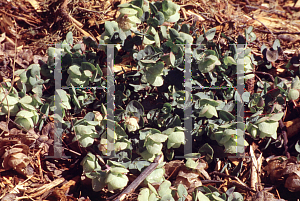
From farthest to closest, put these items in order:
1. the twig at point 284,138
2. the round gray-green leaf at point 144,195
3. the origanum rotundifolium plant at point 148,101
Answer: the twig at point 284,138, the origanum rotundifolium plant at point 148,101, the round gray-green leaf at point 144,195

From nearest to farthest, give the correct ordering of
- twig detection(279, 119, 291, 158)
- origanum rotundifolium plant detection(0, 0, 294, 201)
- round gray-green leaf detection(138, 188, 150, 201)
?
round gray-green leaf detection(138, 188, 150, 201)
origanum rotundifolium plant detection(0, 0, 294, 201)
twig detection(279, 119, 291, 158)

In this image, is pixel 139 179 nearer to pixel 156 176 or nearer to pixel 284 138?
pixel 156 176

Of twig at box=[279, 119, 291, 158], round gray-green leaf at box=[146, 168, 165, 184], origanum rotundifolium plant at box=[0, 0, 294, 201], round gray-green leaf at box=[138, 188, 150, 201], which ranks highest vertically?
origanum rotundifolium plant at box=[0, 0, 294, 201]

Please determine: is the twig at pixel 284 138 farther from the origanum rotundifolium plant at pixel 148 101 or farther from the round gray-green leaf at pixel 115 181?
the round gray-green leaf at pixel 115 181

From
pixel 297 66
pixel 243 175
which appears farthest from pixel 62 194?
pixel 297 66

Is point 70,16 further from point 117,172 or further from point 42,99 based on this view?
point 117,172

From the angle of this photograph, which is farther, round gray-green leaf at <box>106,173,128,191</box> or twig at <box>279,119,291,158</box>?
twig at <box>279,119,291,158</box>

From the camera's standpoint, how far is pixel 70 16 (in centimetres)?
169

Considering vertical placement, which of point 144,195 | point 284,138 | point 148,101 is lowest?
point 144,195

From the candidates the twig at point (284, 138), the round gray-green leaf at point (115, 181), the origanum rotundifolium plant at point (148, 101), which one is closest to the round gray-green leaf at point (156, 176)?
the origanum rotundifolium plant at point (148, 101)

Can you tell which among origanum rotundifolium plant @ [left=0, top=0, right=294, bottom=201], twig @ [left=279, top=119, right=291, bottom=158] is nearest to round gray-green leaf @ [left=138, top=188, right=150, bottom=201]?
origanum rotundifolium plant @ [left=0, top=0, right=294, bottom=201]

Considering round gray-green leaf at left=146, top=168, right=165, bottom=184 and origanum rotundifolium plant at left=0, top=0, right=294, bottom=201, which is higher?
origanum rotundifolium plant at left=0, top=0, right=294, bottom=201

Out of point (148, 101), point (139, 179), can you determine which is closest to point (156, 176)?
point (139, 179)

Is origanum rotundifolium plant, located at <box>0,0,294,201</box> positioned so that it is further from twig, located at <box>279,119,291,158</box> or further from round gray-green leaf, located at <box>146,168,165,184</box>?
twig, located at <box>279,119,291,158</box>
